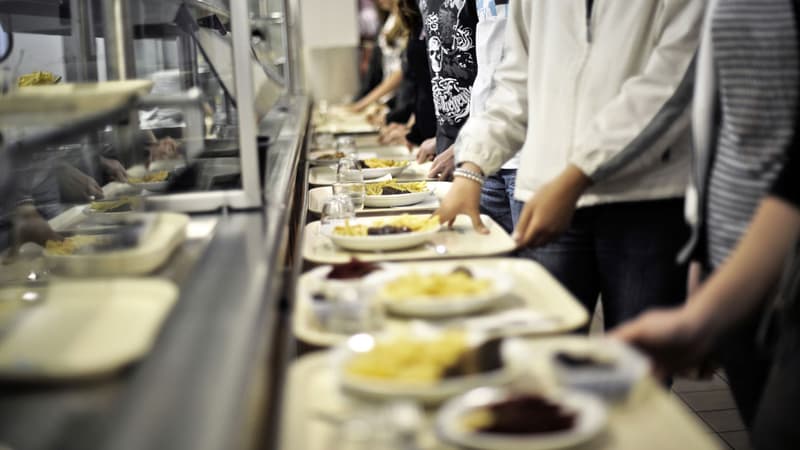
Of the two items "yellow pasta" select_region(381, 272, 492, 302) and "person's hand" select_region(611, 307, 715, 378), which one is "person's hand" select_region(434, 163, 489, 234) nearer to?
"yellow pasta" select_region(381, 272, 492, 302)

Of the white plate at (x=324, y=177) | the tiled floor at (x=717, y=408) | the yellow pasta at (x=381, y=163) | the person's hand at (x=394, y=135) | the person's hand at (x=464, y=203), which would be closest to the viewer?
the person's hand at (x=464, y=203)

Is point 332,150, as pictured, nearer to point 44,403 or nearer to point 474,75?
point 474,75

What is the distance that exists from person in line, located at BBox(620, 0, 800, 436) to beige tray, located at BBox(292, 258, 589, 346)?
7.4 inches

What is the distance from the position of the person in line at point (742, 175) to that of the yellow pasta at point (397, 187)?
136 cm

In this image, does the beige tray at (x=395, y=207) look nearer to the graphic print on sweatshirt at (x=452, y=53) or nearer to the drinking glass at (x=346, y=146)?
the graphic print on sweatshirt at (x=452, y=53)

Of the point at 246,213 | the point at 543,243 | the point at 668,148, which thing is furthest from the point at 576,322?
the point at 246,213

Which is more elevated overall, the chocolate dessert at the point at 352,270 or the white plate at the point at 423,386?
the chocolate dessert at the point at 352,270

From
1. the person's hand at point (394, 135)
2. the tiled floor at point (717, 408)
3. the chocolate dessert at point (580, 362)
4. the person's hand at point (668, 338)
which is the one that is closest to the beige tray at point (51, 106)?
the chocolate dessert at point (580, 362)

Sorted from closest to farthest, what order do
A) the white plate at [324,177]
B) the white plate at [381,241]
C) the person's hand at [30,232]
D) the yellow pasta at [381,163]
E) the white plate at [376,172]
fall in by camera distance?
the person's hand at [30,232]
the white plate at [381,241]
the white plate at [324,177]
the white plate at [376,172]
the yellow pasta at [381,163]

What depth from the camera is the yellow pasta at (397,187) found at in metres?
2.92

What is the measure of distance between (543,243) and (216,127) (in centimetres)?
82

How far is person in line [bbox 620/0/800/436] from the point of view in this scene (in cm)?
137

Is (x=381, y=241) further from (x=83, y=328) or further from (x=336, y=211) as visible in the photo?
(x=83, y=328)

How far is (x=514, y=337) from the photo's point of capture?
1.41 meters
